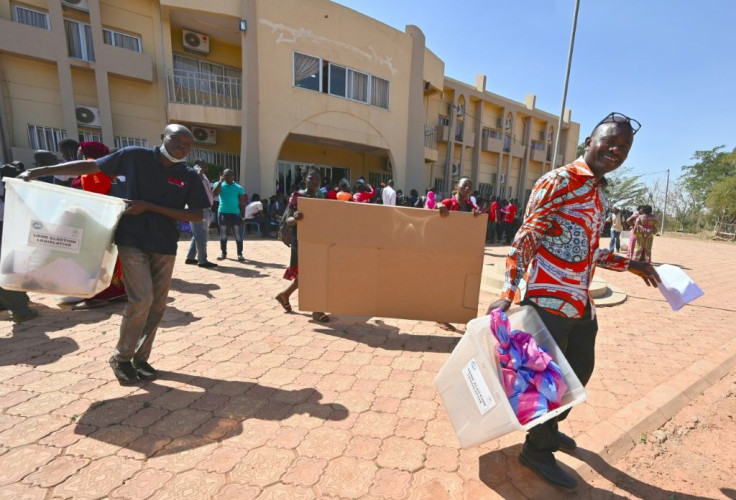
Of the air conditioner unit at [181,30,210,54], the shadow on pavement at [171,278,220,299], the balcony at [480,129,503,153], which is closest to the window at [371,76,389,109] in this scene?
the air conditioner unit at [181,30,210,54]

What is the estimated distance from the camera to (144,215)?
2.42 m

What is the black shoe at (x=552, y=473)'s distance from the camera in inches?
72.2

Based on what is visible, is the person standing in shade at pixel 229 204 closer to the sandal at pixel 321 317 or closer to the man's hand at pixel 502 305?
the sandal at pixel 321 317

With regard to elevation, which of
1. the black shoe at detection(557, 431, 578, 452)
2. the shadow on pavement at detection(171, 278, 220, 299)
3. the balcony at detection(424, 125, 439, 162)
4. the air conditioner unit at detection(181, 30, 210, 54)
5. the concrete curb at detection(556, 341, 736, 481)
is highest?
the air conditioner unit at detection(181, 30, 210, 54)

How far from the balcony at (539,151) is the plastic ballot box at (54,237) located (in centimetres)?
2870

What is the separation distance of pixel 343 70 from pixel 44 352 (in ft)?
41.6

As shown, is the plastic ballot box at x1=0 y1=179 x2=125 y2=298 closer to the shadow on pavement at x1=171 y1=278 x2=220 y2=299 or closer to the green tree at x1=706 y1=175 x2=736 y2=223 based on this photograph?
the shadow on pavement at x1=171 y1=278 x2=220 y2=299

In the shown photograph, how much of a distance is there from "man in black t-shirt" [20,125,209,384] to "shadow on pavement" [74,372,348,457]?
307 millimetres

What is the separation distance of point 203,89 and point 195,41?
1580 millimetres

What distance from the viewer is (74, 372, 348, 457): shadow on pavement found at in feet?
6.71

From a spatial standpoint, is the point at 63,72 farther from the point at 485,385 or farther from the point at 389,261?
the point at 485,385

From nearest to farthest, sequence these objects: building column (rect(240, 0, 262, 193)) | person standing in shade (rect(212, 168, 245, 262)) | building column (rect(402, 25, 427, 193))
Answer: person standing in shade (rect(212, 168, 245, 262)) → building column (rect(240, 0, 262, 193)) → building column (rect(402, 25, 427, 193))

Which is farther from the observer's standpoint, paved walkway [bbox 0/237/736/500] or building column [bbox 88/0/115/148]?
building column [bbox 88/0/115/148]

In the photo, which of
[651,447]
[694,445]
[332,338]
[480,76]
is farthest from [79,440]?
[480,76]
